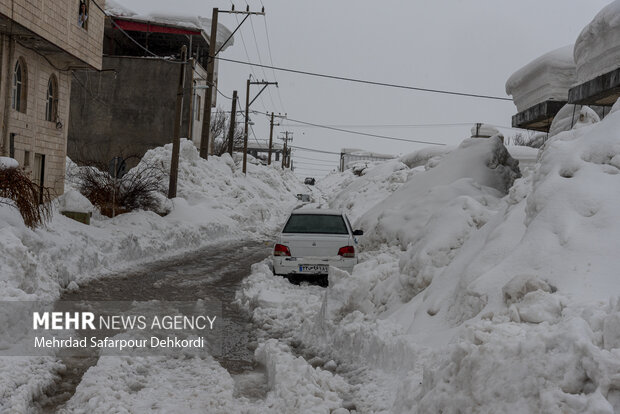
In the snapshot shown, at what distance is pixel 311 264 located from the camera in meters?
11.7

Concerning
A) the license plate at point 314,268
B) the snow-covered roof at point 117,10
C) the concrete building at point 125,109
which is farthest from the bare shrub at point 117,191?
the snow-covered roof at point 117,10

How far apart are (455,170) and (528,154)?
12568 mm

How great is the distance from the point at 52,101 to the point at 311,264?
13122 millimetres

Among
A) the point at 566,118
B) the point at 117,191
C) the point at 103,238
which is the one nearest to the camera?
the point at 566,118

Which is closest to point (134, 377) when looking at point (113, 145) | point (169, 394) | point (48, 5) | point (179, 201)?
point (169, 394)

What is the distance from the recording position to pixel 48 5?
1662 centimetres

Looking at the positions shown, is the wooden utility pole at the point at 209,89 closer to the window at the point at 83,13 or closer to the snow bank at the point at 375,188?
the window at the point at 83,13

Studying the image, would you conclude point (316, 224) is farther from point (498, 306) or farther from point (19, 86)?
point (19, 86)

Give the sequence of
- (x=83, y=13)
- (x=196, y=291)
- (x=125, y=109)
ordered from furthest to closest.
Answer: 1. (x=125, y=109)
2. (x=83, y=13)
3. (x=196, y=291)

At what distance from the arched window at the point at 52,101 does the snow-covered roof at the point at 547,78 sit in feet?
47.2

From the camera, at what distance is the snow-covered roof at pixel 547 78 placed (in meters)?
14.5

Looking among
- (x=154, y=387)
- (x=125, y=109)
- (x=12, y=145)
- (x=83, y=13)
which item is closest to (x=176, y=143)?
(x=83, y=13)

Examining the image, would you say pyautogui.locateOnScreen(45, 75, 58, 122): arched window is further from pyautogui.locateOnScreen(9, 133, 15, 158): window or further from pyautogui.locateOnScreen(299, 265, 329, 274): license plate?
pyautogui.locateOnScreen(299, 265, 329, 274): license plate

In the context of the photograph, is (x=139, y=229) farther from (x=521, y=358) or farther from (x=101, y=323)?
(x=521, y=358)
